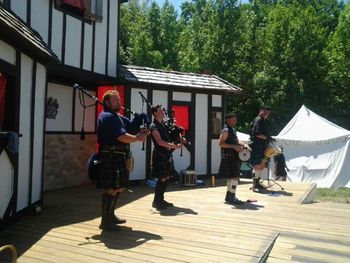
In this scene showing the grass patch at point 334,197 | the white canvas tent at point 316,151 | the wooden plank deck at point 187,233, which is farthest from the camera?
the white canvas tent at point 316,151

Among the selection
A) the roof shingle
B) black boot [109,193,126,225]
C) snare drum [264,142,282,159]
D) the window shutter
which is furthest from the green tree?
black boot [109,193,126,225]

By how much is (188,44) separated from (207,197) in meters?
22.3

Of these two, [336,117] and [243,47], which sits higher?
[243,47]

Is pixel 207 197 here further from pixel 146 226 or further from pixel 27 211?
pixel 27 211

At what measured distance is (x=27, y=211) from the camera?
6227 mm

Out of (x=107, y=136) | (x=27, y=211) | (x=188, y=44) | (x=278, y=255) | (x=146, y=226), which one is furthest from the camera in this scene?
(x=188, y=44)

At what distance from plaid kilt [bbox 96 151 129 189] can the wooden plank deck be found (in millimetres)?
601

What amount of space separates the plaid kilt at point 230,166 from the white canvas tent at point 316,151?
9.16 m

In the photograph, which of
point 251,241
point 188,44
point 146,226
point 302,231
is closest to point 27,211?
point 146,226

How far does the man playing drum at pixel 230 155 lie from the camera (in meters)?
7.48

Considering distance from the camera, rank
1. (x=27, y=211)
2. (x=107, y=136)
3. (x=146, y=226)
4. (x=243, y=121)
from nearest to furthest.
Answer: (x=107, y=136)
(x=146, y=226)
(x=27, y=211)
(x=243, y=121)

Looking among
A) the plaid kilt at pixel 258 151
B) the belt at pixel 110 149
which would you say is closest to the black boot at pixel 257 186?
the plaid kilt at pixel 258 151

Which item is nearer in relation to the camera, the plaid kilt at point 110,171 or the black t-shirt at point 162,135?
the plaid kilt at point 110,171

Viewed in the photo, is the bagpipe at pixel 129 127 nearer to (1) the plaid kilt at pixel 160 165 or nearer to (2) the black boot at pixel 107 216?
(2) the black boot at pixel 107 216
